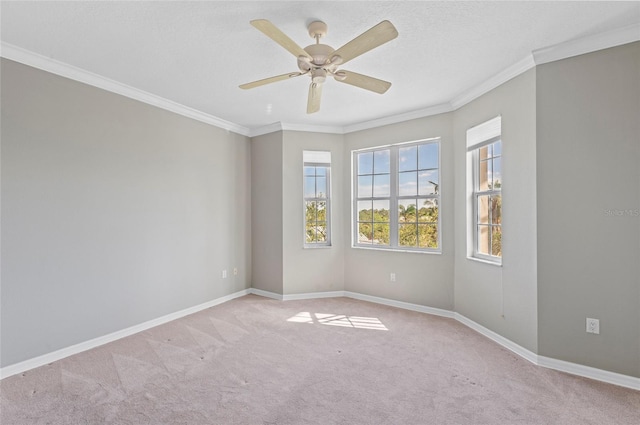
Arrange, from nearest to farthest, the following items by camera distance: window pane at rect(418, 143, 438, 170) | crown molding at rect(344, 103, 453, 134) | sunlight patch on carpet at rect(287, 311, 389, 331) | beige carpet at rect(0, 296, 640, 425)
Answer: beige carpet at rect(0, 296, 640, 425), sunlight patch on carpet at rect(287, 311, 389, 331), crown molding at rect(344, 103, 453, 134), window pane at rect(418, 143, 438, 170)

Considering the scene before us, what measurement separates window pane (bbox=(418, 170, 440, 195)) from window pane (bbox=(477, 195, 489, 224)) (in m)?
0.65

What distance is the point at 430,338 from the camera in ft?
11.0

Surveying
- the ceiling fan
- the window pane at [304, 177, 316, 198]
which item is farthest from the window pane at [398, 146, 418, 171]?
the ceiling fan

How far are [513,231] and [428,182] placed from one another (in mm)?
1467

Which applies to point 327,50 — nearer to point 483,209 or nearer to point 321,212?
point 483,209

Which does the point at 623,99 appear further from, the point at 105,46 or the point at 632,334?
the point at 105,46

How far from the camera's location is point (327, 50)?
2229mm

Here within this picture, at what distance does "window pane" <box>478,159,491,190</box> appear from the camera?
3.60 metres

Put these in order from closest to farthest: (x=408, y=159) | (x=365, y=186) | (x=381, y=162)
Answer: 1. (x=408, y=159)
2. (x=381, y=162)
3. (x=365, y=186)

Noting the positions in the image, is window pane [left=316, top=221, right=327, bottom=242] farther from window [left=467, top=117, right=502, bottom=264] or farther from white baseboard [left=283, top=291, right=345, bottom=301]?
window [left=467, top=117, right=502, bottom=264]

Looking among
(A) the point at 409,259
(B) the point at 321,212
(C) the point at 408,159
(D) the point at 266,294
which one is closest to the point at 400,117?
(C) the point at 408,159

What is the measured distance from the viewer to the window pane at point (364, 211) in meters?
4.86

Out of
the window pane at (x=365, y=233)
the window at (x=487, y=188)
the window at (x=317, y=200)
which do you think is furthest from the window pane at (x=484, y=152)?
the window at (x=317, y=200)

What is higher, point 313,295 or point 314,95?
point 314,95
